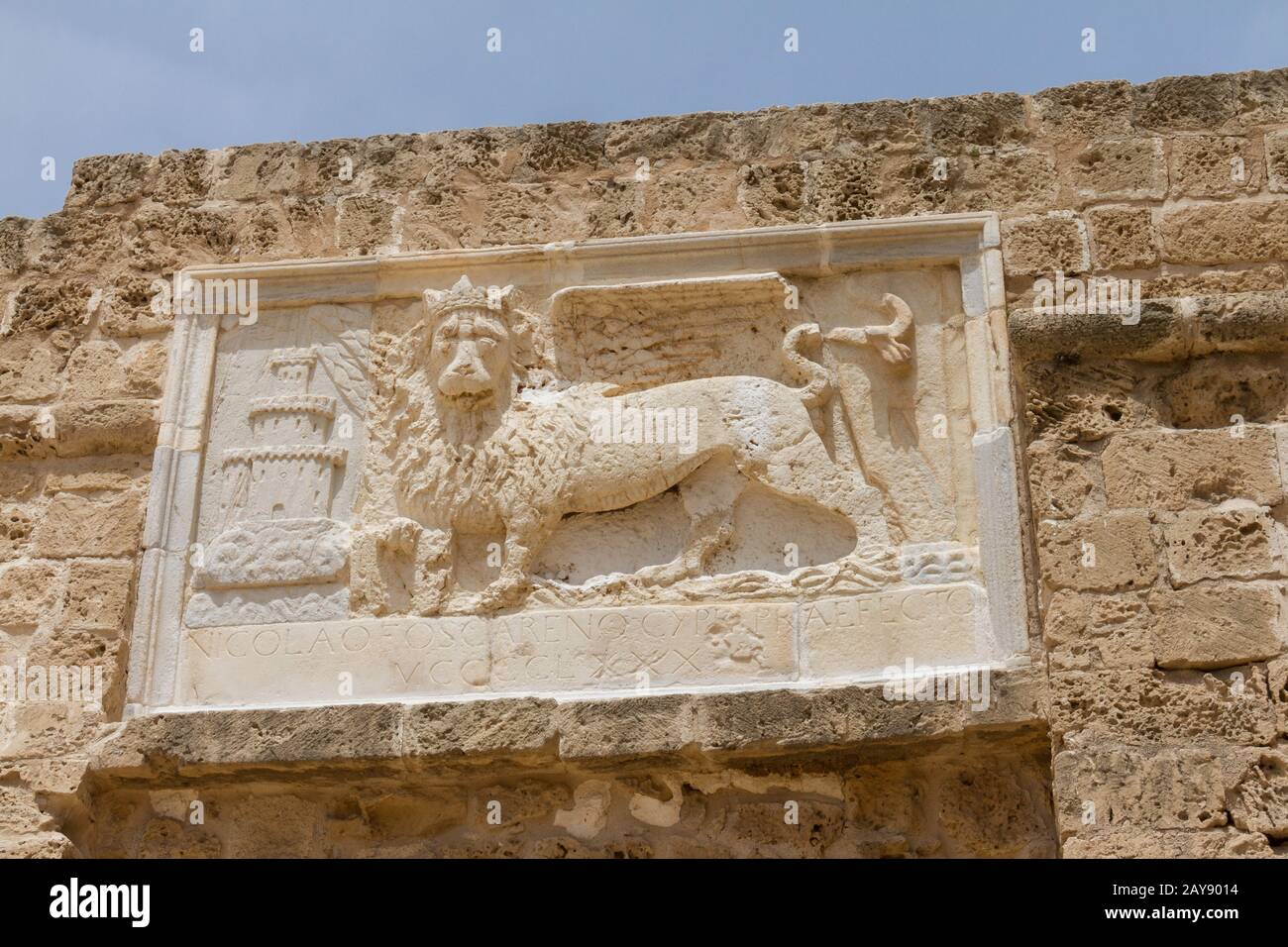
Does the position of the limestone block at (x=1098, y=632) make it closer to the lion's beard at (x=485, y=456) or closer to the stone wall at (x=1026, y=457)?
the stone wall at (x=1026, y=457)

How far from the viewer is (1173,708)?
4.71 m

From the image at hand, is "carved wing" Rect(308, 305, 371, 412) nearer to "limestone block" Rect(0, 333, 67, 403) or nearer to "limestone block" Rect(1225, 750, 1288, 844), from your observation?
"limestone block" Rect(0, 333, 67, 403)

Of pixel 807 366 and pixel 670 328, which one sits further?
pixel 670 328

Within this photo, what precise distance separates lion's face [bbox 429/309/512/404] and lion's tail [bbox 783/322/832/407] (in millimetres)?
988

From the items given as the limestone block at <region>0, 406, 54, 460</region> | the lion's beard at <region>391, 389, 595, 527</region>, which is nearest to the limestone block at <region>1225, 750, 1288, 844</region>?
the lion's beard at <region>391, 389, 595, 527</region>

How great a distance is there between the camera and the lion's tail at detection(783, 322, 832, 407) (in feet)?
18.7

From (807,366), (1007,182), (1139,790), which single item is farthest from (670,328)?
(1139,790)

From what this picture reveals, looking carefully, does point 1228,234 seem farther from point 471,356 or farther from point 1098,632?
point 471,356

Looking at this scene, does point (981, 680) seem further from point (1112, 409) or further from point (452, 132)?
point (452, 132)

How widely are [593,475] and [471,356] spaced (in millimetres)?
613

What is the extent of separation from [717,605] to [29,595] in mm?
2345

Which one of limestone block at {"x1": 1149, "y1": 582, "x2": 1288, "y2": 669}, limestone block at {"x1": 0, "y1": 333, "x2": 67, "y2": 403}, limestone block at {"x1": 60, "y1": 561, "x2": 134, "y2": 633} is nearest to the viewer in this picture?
limestone block at {"x1": 1149, "y1": 582, "x2": 1288, "y2": 669}

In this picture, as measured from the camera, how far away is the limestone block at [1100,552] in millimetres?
4941

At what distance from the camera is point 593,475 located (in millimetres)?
5629
